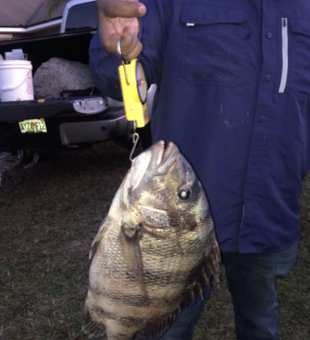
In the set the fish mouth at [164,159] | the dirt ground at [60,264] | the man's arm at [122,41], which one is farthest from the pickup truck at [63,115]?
the fish mouth at [164,159]

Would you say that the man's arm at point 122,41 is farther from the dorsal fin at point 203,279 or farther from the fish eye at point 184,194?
the dorsal fin at point 203,279

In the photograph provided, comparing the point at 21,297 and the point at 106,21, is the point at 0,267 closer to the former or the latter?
the point at 21,297

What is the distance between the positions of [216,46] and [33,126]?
10.3 ft

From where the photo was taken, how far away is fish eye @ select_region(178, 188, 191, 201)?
4.82 ft

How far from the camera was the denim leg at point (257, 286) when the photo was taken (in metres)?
1.99

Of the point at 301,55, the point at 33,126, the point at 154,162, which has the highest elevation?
the point at 301,55

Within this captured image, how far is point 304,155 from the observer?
6.33 ft

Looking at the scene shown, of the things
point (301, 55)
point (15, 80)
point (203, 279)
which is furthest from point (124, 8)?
point (15, 80)

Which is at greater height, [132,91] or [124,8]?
[124,8]

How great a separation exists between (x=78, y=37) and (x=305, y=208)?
12.0ft

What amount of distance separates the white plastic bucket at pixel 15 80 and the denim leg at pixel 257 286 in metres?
3.48

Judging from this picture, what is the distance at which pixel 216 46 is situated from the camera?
5.93 feet

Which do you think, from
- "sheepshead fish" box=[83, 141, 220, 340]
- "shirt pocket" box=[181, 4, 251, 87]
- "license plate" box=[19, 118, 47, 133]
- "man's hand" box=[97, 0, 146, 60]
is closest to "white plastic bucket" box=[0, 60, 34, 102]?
"license plate" box=[19, 118, 47, 133]

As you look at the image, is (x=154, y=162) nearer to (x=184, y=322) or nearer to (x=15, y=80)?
(x=184, y=322)
